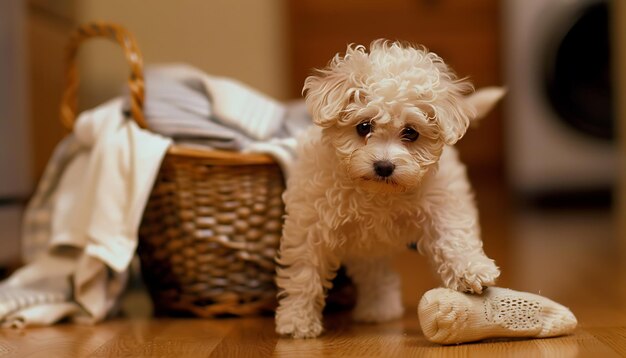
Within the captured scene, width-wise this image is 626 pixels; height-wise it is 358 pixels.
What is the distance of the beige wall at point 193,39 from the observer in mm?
3168

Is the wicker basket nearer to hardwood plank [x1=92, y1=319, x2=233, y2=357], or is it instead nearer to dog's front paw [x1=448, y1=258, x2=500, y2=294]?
hardwood plank [x1=92, y1=319, x2=233, y2=357]

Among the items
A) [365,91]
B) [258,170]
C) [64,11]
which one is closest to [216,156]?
[258,170]

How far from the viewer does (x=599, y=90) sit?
10.1ft

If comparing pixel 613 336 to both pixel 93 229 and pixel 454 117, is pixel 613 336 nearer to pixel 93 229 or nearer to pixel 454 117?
pixel 454 117

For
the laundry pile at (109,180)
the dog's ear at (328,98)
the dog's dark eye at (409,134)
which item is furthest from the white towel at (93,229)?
the dog's dark eye at (409,134)

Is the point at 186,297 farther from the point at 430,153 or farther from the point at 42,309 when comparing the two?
the point at 430,153

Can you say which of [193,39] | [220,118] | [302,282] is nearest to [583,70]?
[193,39]

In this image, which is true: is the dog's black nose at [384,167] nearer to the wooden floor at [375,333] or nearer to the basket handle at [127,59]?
the wooden floor at [375,333]

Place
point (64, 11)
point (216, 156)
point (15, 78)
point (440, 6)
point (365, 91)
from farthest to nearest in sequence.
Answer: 1. point (440, 6)
2. point (64, 11)
3. point (15, 78)
4. point (216, 156)
5. point (365, 91)

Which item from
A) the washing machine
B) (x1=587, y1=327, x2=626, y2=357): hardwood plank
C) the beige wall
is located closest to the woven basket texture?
(x1=587, y1=327, x2=626, y2=357): hardwood plank

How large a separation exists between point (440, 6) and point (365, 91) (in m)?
2.41

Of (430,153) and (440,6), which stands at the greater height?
(440,6)

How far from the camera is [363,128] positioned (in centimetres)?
110

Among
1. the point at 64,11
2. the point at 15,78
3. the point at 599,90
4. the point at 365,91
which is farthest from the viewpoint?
the point at 599,90
